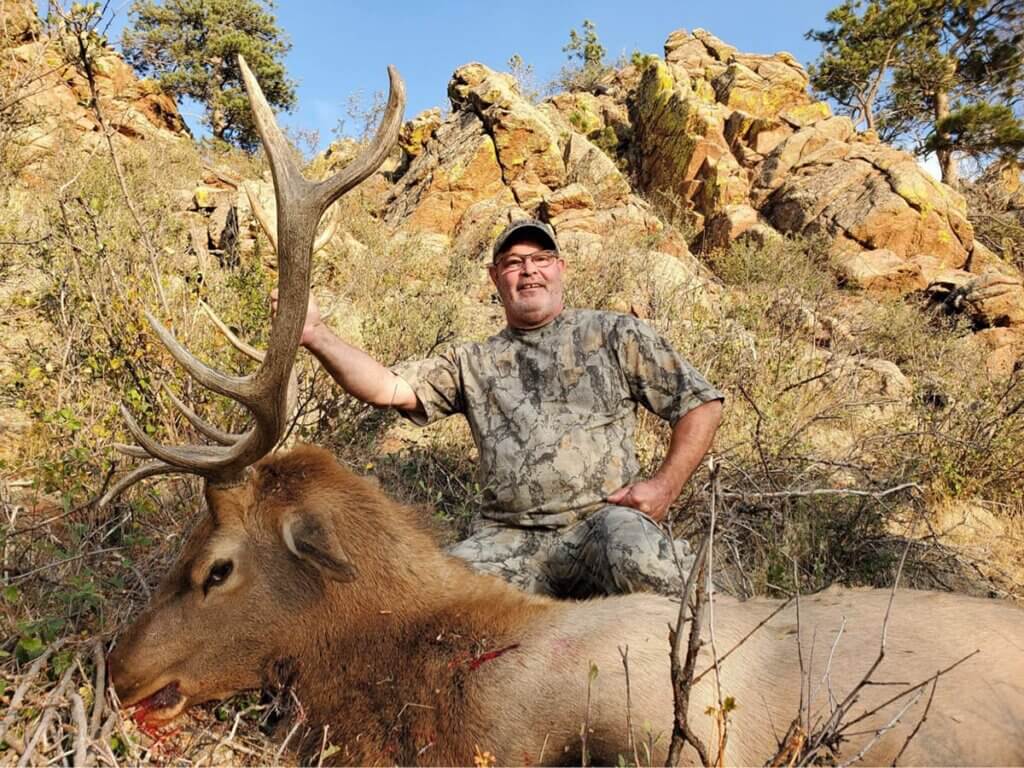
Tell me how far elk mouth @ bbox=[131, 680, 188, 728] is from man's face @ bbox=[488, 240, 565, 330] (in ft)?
9.35

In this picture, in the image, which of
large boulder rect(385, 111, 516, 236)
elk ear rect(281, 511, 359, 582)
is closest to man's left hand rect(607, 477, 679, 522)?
elk ear rect(281, 511, 359, 582)

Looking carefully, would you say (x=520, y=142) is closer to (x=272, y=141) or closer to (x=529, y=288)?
(x=529, y=288)

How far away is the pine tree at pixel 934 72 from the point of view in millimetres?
26516

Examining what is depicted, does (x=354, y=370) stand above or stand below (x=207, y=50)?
below

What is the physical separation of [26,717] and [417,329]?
18.2ft

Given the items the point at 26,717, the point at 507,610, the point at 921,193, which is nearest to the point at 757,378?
the point at 507,610

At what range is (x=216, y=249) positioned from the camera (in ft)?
39.8

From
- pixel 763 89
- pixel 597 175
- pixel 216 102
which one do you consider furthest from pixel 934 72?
pixel 216 102

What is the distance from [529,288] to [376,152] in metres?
2.05

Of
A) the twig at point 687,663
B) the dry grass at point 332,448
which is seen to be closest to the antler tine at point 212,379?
the dry grass at point 332,448

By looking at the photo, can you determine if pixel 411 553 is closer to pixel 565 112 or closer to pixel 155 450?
pixel 155 450

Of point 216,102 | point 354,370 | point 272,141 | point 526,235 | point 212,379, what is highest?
point 216,102

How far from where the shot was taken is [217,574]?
3160 mm

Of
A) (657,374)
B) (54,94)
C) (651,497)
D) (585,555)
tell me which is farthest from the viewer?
(54,94)
